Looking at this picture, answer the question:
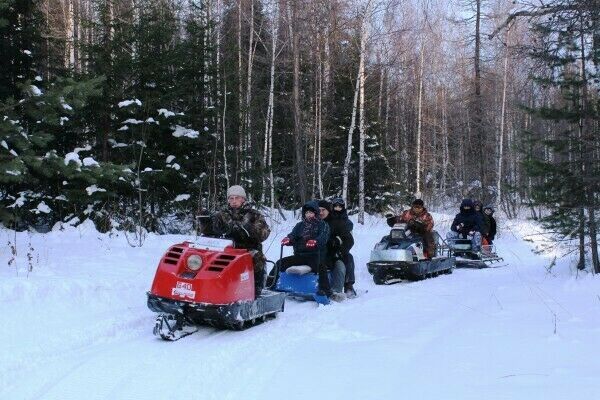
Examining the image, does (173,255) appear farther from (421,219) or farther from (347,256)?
(421,219)

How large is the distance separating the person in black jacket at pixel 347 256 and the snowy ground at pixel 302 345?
2.04 ft

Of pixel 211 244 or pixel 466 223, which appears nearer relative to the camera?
pixel 211 244

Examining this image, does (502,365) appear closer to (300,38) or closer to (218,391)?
(218,391)

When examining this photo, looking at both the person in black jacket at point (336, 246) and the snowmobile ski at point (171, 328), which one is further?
the person in black jacket at point (336, 246)

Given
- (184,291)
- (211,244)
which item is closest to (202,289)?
(184,291)

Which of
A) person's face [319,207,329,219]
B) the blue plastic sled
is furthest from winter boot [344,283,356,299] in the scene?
person's face [319,207,329,219]

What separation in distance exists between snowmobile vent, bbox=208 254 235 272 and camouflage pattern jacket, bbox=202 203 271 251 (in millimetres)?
686

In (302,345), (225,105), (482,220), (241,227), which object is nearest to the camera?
(302,345)

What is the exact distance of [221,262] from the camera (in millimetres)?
6621

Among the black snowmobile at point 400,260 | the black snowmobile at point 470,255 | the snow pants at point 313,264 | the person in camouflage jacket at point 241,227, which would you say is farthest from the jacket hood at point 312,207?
the black snowmobile at point 470,255

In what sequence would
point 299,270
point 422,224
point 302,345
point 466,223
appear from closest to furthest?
point 302,345, point 299,270, point 422,224, point 466,223

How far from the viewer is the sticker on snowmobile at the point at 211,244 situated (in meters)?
6.75

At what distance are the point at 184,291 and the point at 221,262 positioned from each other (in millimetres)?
542

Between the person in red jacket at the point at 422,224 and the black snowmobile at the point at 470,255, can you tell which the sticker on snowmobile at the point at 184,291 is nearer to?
the person in red jacket at the point at 422,224
